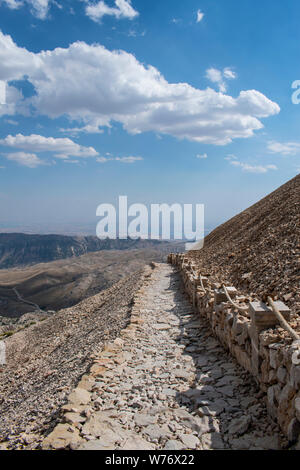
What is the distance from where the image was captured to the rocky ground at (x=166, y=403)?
4484mm

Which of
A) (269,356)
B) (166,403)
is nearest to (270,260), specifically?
(269,356)

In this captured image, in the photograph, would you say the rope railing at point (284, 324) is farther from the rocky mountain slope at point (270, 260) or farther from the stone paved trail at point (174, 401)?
the rocky mountain slope at point (270, 260)

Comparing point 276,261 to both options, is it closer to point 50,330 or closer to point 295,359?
point 295,359

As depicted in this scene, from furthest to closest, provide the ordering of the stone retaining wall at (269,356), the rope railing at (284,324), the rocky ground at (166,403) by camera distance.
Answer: the rope railing at (284,324) < the rocky ground at (166,403) < the stone retaining wall at (269,356)

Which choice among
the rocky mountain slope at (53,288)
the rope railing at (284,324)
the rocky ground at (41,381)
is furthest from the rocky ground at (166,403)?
the rocky mountain slope at (53,288)

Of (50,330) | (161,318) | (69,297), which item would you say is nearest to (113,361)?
(161,318)

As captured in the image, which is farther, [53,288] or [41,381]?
[53,288]

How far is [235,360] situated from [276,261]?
4.94 metres

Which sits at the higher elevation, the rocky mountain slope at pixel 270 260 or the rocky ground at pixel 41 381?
the rocky mountain slope at pixel 270 260

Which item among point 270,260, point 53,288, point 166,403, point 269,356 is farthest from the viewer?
point 53,288

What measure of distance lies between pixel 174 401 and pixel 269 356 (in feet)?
5.74

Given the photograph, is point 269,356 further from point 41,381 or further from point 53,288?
point 53,288

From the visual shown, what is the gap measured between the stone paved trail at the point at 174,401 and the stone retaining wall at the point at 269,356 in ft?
0.76

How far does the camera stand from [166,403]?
18.3 ft
